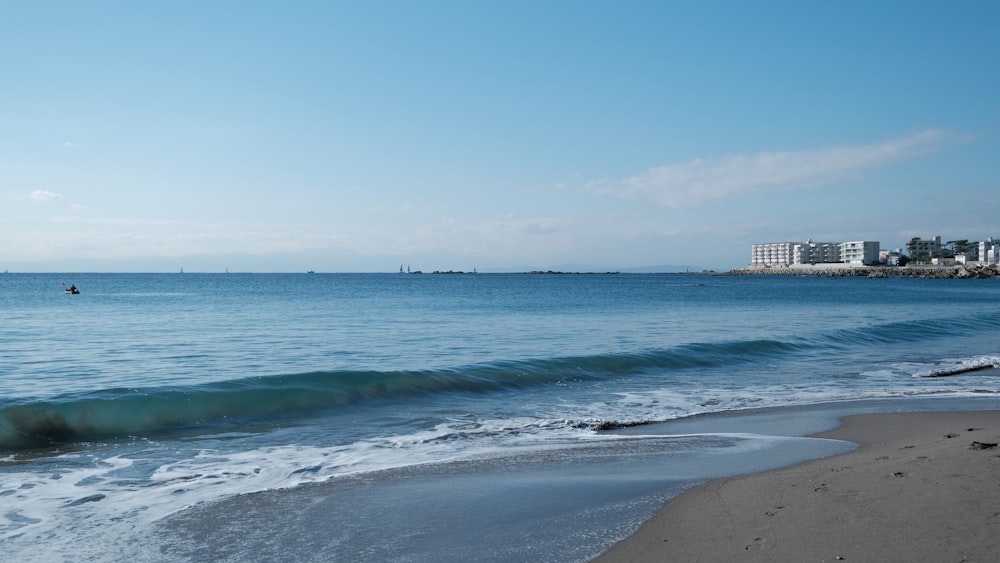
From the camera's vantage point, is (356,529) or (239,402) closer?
(356,529)

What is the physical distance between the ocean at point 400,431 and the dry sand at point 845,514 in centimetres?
48

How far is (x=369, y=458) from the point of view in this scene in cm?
851

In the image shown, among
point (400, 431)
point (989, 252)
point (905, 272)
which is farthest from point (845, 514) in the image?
point (989, 252)

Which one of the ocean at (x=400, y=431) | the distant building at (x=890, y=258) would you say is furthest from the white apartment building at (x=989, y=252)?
the ocean at (x=400, y=431)

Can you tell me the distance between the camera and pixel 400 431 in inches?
407

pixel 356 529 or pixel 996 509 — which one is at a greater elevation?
pixel 996 509

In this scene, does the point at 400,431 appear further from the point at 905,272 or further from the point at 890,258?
the point at 890,258

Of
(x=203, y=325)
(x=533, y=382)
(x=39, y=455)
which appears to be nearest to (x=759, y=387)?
(x=533, y=382)

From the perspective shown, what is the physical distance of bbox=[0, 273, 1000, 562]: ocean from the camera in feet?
18.5

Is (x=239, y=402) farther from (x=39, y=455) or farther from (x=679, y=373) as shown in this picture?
(x=679, y=373)

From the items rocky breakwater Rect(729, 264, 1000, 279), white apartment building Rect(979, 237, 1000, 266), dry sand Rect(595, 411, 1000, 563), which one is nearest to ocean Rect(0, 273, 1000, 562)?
dry sand Rect(595, 411, 1000, 563)

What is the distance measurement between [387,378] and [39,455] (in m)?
6.74

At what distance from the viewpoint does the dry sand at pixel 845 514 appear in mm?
4457

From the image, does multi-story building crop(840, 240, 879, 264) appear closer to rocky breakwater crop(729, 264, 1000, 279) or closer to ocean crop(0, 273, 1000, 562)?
rocky breakwater crop(729, 264, 1000, 279)
